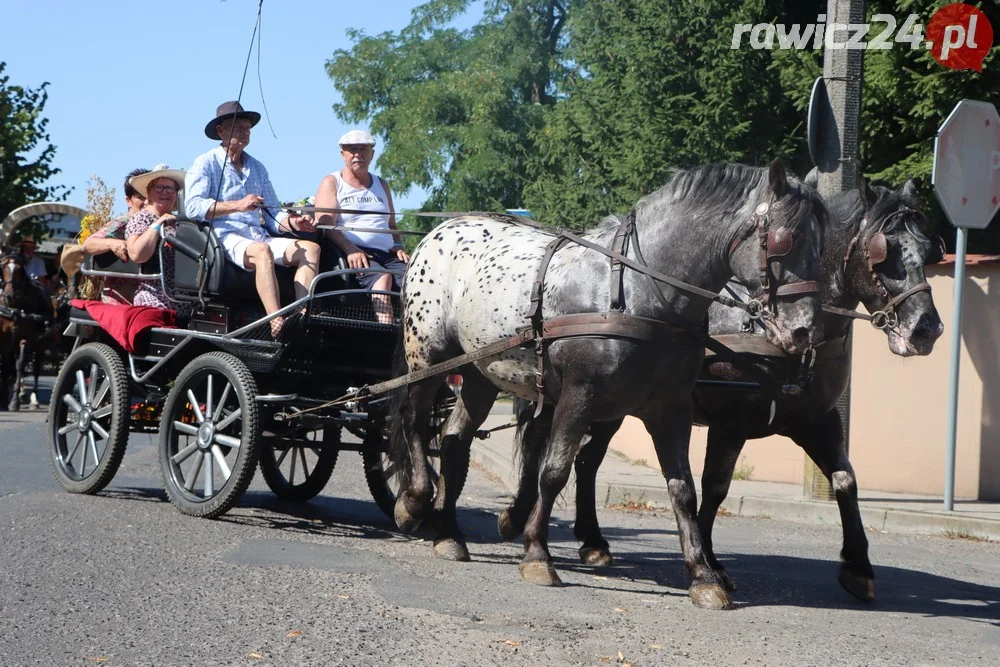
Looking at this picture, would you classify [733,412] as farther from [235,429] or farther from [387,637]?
[235,429]

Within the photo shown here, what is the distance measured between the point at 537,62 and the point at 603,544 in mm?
33092

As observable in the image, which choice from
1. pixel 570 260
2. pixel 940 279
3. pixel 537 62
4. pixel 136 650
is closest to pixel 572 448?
pixel 570 260

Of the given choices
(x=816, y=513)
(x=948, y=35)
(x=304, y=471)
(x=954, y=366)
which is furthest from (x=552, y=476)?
(x=948, y=35)

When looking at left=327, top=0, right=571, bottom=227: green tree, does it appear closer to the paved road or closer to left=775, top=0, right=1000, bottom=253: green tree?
left=775, top=0, right=1000, bottom=253: green tree

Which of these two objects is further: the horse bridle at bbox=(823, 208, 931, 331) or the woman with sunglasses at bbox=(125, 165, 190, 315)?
the woman with sunglasses at bbox=(125, 165, 190, 315)

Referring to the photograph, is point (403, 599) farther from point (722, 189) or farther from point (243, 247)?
point (243, 247)

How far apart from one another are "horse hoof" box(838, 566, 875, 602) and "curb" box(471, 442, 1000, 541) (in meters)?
2.83

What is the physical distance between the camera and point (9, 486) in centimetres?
910

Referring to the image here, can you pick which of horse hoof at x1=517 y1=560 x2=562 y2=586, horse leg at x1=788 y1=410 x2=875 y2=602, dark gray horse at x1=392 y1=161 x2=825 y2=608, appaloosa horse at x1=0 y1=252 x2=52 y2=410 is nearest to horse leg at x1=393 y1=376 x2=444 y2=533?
dark gray horse at x1=392 y1=161 x2=825 y2=608

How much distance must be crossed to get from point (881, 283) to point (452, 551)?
2695 mm

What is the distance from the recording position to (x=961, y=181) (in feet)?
33.8

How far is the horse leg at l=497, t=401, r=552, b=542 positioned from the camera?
290 inches

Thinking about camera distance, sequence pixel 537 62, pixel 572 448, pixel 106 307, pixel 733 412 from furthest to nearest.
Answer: pixel 537 62 → pixel 106 307 → pixel 733 412 → pixel 572 448

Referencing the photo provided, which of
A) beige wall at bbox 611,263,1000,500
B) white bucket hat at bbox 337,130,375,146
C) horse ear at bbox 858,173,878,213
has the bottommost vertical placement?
beige wall at bbox 611,263,1000,500
